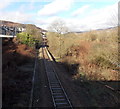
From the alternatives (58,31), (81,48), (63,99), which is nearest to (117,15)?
(63,99)

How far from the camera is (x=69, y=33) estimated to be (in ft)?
96.2

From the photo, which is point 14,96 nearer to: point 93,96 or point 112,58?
point 93,96

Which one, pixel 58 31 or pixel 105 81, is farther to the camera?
pixel 58 31

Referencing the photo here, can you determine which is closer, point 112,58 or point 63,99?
point 63,99

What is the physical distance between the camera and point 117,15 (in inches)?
438

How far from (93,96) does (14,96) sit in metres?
5.24

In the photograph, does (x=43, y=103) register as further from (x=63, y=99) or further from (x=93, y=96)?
(x=93, y=96)

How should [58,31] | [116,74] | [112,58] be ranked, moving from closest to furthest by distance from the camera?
[112,58]
[116,74]
[58,31]

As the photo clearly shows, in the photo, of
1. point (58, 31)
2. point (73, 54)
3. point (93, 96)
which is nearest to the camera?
point (93, 96)

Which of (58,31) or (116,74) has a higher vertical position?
(58,31)

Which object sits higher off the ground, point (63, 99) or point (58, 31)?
point (58, 31)

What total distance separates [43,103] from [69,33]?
2254cm

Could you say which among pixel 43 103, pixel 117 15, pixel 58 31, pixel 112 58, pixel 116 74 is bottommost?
pixel 43 103

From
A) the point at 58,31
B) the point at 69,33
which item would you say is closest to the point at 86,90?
the point at 69,33
